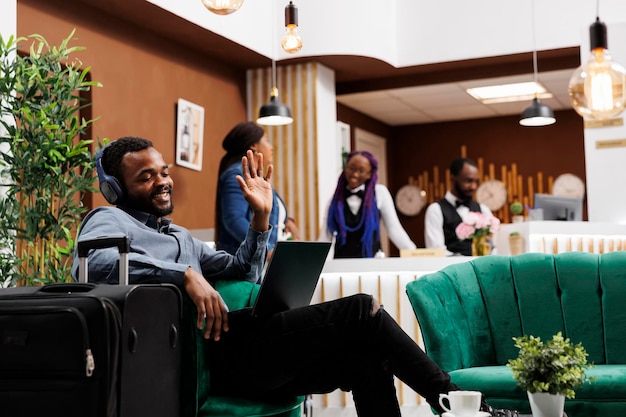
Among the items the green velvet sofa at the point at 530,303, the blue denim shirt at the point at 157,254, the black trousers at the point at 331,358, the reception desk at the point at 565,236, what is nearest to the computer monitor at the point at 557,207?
the reception desk at the point at 565,236

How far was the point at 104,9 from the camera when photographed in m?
6.11

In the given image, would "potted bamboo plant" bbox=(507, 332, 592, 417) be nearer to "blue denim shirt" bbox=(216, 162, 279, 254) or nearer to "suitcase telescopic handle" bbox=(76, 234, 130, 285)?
"suitcase telescopic handle" bbox=(76, 234, 130, 285)

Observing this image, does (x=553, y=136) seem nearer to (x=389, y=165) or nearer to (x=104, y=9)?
(x=389, y=165)

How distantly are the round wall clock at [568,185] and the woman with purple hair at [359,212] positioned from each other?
5.05 metres

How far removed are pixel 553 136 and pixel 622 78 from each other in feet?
23.8

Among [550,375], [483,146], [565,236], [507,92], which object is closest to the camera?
[550,375]

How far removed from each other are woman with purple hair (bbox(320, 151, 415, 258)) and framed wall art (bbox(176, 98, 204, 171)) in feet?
5.50

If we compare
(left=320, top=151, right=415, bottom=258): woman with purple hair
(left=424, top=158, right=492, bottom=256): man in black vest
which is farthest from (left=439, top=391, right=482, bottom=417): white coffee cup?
(left=424, top=158, right=492, bottom=256): man in black vest

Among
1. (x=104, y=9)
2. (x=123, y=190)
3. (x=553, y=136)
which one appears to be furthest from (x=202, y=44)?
(x=553, y=136)

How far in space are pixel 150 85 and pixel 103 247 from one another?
4.37m

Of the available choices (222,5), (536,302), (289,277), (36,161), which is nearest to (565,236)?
(536,302)

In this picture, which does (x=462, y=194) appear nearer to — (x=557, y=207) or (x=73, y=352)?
(x=557, y=207)

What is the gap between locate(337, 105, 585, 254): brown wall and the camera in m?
10.3

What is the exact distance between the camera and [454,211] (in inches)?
254
